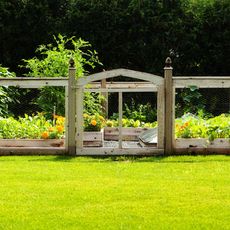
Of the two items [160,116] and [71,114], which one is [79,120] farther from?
[160,116]

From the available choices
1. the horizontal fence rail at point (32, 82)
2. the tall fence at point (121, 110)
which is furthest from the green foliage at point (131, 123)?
the horizontal fence rail at point (32, 82)

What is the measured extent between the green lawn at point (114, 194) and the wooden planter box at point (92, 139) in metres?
2.34

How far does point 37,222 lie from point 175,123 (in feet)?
25.4

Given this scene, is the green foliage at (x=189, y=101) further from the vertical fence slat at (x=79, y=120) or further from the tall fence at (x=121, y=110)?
the vertical fence slat at (x=79, y=120)

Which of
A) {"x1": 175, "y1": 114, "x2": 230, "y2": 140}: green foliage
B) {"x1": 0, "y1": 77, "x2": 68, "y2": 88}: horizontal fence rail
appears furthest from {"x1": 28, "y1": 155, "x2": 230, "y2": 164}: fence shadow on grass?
{"x1": 0, "y1": 77, "x2": 68, "y2": 88}: horizontal fence rail

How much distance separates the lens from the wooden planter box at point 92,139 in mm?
14641

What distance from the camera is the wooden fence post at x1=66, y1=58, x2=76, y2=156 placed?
1369cm

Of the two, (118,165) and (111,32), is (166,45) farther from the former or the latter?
(118,165)

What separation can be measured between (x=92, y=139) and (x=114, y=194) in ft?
20.1

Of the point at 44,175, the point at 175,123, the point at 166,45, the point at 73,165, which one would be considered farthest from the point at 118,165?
the point at 166,45

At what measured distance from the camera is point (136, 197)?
27.5ft

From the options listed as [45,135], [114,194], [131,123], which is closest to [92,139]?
[45,135]

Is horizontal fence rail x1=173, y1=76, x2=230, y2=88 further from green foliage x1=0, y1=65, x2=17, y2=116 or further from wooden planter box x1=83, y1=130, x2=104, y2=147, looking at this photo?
green foliage x1=0, y1=65, x2=17, y2=116

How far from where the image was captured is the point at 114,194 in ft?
28.2
